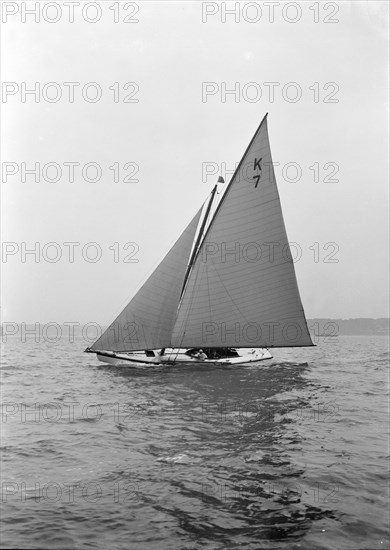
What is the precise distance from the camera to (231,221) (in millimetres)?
30578

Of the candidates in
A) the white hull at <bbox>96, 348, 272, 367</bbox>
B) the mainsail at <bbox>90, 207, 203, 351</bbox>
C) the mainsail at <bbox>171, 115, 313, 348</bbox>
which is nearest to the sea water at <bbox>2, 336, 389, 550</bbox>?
the mainsail at <bbox>171, 115, 313, 348</bbox>

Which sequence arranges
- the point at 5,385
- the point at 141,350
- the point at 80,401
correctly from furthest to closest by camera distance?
the point at 141,350 < the point at 5,385 < the point at 80,401

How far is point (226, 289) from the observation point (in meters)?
30.8

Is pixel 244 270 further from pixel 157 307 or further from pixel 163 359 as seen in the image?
pixel 163 359

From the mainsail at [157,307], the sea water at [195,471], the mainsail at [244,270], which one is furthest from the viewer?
the mainsail at [157,307]

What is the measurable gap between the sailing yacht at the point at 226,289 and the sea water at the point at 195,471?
9.74 metres

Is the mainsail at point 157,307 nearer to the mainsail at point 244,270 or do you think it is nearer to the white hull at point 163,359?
the white hull at point 163,359

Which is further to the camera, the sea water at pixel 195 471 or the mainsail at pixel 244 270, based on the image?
the mainsail at pixel 244 270

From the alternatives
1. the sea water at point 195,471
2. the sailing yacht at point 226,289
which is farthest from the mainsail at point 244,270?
the sea water at point 195,471

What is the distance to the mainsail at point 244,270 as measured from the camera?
1201 inches

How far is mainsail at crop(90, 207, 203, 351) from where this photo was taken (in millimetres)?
32188

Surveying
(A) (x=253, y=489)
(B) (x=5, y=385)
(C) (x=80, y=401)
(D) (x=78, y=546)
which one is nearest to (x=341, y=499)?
(A) (x=253, y=489)

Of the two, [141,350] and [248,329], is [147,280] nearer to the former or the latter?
[141,350]

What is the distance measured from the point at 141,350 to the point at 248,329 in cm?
735
